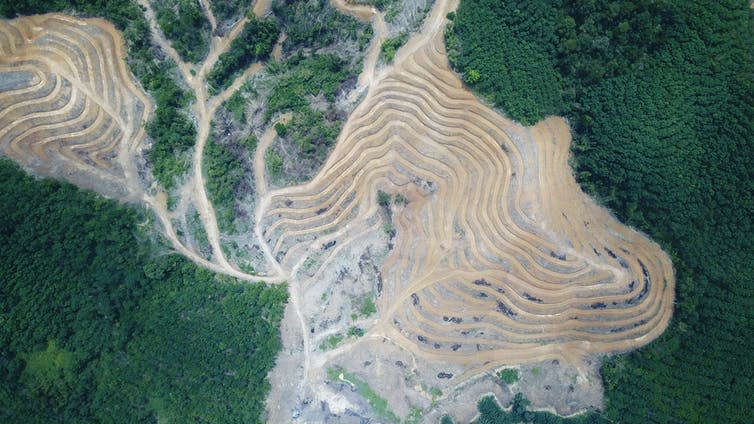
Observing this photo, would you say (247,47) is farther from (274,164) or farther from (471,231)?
(471,231)

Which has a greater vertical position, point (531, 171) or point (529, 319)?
point (531, 171)

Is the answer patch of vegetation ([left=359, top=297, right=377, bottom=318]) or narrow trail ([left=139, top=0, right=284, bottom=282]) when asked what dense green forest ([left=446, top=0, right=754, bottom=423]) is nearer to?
narrow trail ([left=139, top=0, right=284, bottom=282])

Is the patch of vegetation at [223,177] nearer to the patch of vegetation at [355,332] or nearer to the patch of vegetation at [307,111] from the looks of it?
the patch of vegetation at [307,111]

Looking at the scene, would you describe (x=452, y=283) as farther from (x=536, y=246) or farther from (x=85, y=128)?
(x=85, y=128)

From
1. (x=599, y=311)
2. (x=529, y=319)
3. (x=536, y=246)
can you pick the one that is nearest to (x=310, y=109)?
(x=536, y=246)

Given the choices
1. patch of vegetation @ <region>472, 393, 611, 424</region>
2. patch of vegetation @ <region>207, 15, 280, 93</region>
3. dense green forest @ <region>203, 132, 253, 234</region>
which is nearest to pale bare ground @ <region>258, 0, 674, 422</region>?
dense green forest @ <region>203, 132, 253, 234</region>
